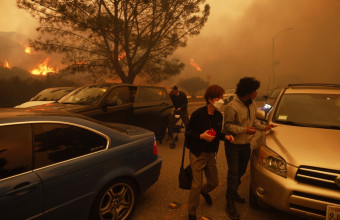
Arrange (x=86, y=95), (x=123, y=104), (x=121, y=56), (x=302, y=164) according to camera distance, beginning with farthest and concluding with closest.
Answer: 1. (x=121, y=56)
2. (x=123, y=104)
3. (x=86, y=95)
4. (x=302, y=164)

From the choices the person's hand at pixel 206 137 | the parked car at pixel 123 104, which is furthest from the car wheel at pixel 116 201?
the parked car at pixel 123 104

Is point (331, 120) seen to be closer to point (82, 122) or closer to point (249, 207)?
point (249, 207)

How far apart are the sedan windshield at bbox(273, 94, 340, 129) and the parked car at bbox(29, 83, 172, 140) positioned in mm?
3572

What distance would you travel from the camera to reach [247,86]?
266 centimetres

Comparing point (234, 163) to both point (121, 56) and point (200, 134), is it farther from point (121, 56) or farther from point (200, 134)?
point (121, 56)

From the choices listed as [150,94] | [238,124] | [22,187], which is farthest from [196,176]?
[150,94]

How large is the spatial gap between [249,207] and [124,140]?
6.47ft

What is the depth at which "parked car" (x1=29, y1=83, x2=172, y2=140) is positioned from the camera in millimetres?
4985

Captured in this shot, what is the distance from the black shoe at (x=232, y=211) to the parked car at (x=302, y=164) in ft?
1.12

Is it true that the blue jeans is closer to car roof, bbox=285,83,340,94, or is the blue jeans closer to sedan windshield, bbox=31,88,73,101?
car roof, bbox=285,83,340,94

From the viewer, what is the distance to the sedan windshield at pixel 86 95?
519 centimetres

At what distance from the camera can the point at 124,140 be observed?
2.57 meters

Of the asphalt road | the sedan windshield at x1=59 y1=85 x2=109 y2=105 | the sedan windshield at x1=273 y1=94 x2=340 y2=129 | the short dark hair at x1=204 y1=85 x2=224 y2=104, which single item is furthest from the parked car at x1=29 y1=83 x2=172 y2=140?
the sedan windshield at x1=273 y1=94 x2=340 y2=129

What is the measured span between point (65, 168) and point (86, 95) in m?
3.76
